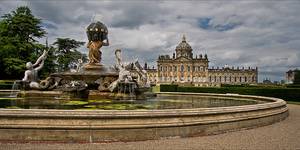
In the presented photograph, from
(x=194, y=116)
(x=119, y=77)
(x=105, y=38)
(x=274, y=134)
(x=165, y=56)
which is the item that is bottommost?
(x=274, y=134)

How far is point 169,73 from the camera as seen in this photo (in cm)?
12244

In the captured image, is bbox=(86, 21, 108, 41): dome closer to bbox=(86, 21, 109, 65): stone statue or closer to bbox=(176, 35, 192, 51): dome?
bbox=(86, 21, 109, 65): stone statue

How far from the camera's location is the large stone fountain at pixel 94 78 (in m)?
13.8

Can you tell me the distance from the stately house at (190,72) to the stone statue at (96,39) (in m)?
102

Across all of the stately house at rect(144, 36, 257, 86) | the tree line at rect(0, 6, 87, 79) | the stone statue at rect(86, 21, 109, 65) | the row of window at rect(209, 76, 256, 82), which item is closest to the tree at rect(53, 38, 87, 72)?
the tree line at rect(0, 6, 87, 79)

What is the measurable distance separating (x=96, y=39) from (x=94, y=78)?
2620 millimetres

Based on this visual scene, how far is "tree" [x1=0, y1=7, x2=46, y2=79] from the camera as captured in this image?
1441 inches

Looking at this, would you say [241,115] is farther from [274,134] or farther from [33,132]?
→ [33,132]

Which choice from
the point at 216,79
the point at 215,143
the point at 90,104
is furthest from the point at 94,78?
the point at 216,79

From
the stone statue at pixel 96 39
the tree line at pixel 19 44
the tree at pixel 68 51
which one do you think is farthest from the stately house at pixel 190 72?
the stone statue at pixel 96 39

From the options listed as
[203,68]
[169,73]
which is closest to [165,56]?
[169,73]

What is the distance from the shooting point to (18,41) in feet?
127

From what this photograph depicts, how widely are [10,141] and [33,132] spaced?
551mm

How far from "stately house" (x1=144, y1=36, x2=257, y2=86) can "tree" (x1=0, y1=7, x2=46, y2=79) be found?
262ft
